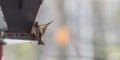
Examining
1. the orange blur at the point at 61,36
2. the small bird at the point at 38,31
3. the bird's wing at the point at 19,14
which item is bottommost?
the orange blur at the point at 61,36

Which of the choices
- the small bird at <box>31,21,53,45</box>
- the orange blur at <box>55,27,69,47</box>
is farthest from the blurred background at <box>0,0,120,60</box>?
the small bird at <box>31,21,53,45</box>

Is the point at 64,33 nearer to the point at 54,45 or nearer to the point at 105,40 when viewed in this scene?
the point at 54,45

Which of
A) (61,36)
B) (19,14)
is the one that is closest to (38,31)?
(19,14)

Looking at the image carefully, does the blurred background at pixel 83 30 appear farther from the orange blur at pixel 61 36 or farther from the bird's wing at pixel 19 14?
the bird's wing at pixel 19 14

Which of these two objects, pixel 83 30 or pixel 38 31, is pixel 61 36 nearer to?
pixel 83 30

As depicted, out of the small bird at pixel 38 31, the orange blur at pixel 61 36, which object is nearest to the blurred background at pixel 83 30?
the orange blur at pixel 61 36

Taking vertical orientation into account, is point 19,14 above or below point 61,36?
above
